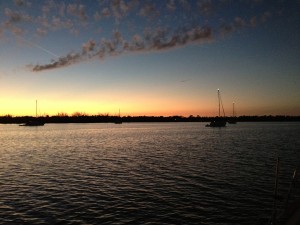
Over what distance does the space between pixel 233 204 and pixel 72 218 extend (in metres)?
11.9

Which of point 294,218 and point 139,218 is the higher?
point 294,218

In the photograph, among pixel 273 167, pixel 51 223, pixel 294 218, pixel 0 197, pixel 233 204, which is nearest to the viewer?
pixel 294 218

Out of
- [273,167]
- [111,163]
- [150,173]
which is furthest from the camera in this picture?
[111,163]

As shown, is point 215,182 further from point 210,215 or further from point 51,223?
point 51,223

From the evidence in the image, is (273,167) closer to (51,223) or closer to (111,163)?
(111,163)

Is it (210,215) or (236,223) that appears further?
(210,215)

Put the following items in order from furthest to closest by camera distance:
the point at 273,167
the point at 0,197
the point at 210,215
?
the point at 273,167, the point at 0,197, the point at 210,215

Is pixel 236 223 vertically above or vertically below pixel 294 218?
below

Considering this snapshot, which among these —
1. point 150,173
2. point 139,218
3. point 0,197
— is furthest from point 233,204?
point 0,197

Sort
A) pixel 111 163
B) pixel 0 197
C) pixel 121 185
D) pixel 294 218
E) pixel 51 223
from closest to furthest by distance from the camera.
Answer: pixel 294 218
pixel 51 223
pixel 0 197
pixel 121 185
pixel 111 163

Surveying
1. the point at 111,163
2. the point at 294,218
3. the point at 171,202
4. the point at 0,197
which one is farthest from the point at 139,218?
the point at 111,163

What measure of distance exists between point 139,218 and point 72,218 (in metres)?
4.47

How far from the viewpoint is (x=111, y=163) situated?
44.0 meters

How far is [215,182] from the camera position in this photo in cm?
2956
